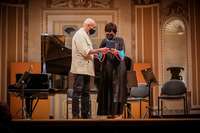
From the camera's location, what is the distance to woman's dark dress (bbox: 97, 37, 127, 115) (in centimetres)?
296

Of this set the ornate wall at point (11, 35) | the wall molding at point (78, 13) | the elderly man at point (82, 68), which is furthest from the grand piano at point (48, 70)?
the wall molding at point (78, 13)

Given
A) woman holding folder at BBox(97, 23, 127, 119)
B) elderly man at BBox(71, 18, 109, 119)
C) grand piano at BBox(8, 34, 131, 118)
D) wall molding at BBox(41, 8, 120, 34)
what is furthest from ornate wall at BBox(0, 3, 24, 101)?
woman holding folder at BBox(97, 23, 127, 119)

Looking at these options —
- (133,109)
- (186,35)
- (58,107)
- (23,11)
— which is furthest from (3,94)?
(186,35)

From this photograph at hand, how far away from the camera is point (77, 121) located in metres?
2.07
